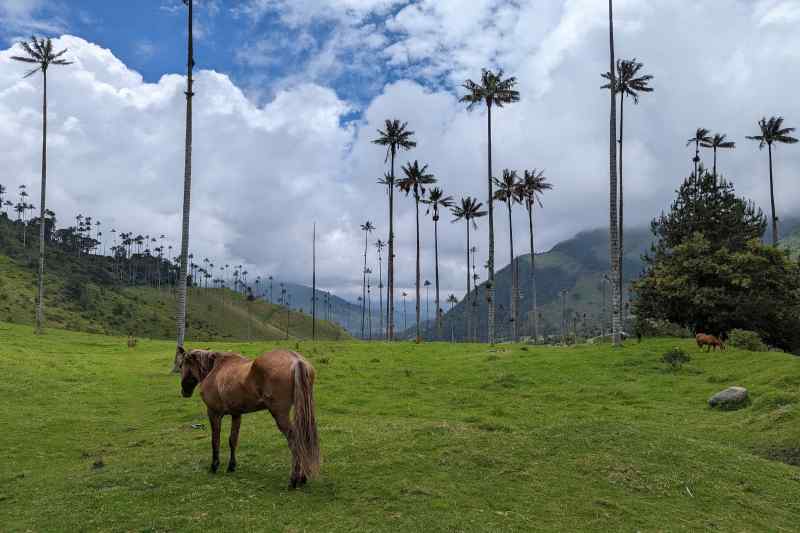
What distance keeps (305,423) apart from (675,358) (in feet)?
97.1

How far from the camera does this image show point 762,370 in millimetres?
28359

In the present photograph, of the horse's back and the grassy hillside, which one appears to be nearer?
the horse's back

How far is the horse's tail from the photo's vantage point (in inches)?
444

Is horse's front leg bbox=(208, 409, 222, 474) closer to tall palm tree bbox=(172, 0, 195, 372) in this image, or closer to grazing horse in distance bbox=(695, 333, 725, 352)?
tall palm tree bbox=(172, 0, 195, 372)

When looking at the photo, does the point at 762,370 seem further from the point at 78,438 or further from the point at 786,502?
the point at 78,438

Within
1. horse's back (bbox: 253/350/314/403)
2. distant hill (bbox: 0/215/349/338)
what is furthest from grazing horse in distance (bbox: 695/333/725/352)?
distant hill (bbox: 0/215/349/338)

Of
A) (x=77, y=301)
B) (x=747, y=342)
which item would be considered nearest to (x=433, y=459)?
(x=747, y=342)

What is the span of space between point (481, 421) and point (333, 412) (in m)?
6.98

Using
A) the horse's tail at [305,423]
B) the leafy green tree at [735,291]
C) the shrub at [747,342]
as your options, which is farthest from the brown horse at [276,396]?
the leafy green tree at [735,291]

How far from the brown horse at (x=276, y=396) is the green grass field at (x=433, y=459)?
31.0 inches

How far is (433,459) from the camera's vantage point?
13.6m

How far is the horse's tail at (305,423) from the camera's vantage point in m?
11.3

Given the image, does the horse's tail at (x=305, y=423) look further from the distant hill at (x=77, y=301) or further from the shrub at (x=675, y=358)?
the distant hill at (x=77, y=301)

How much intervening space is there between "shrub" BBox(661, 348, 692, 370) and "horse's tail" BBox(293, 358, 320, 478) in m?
28.0
